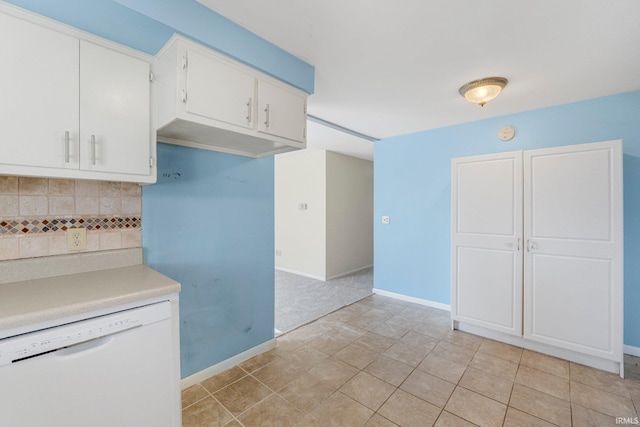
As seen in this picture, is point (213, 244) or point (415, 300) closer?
point (213, 244)

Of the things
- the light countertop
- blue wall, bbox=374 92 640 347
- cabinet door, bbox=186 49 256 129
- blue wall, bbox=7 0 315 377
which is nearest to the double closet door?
blue wall, bbox=374 92 640 347

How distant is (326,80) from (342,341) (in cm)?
237

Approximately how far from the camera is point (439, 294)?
3.60m

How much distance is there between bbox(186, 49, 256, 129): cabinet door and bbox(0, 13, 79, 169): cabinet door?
0.51 meters

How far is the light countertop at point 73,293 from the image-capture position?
39.6 inches

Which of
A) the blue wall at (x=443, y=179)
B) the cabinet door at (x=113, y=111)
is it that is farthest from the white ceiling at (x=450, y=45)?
the cabinet door at (x=113, y=111)

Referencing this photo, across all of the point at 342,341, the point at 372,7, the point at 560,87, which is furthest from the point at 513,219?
the point at 372,7

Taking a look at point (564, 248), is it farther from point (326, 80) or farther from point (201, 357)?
point (201, 357)

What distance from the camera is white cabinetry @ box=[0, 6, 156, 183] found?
1.17 metres

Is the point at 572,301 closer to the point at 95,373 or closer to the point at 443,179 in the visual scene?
the point at 443,179

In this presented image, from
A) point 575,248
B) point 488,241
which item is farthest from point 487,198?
point 575,248

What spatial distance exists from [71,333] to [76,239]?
70 cm

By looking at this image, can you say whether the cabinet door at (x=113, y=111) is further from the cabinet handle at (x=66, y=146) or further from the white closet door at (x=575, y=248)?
the white closet door at (x=575, y=248)

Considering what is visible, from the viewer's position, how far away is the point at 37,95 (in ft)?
3.99
